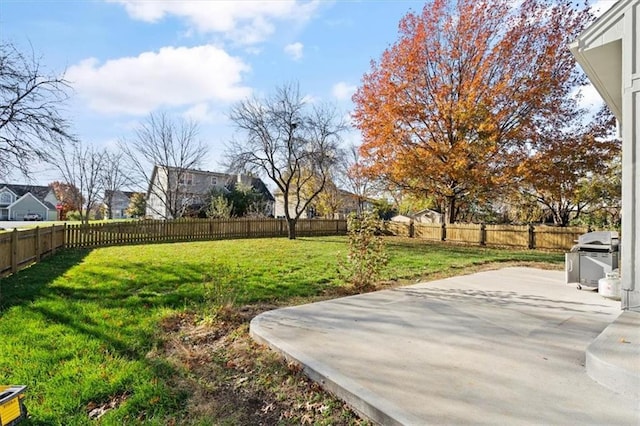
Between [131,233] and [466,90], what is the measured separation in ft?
51.7

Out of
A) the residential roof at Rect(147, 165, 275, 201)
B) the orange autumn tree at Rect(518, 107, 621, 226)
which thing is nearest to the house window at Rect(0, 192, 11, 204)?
the residential roof at Rect(147, 165, 275, 201)

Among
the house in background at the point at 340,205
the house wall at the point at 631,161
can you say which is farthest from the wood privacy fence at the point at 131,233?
the house wall at the point at 631,161

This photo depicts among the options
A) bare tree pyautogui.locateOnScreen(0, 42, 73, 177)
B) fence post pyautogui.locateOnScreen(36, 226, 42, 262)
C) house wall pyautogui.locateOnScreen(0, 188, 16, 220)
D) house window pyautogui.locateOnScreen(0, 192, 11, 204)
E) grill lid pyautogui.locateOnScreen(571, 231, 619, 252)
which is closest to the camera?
grill lid pyautogui.locateOnScreen(571, 231, 619, 252)

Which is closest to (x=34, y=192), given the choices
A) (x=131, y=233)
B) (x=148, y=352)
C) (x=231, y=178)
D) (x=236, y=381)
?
(x=231, y=178)

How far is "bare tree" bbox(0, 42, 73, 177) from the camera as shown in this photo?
6.92m

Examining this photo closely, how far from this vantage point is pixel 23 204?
41688mm

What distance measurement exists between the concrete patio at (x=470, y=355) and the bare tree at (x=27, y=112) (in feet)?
23.0

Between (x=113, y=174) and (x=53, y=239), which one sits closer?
(x=53, y=239)

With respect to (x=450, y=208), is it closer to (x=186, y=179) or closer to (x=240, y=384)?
(x=240, y=384)

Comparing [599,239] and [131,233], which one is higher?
[599,239]

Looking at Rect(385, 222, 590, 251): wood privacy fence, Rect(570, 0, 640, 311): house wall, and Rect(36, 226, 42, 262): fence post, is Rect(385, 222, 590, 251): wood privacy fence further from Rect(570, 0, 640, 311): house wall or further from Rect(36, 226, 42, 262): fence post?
Rect(36, 226, 42, 262): fence post

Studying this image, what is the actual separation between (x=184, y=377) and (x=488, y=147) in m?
14.0

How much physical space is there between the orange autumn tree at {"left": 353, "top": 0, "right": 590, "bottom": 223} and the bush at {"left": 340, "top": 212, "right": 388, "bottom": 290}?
892cm

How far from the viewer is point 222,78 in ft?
31.7
